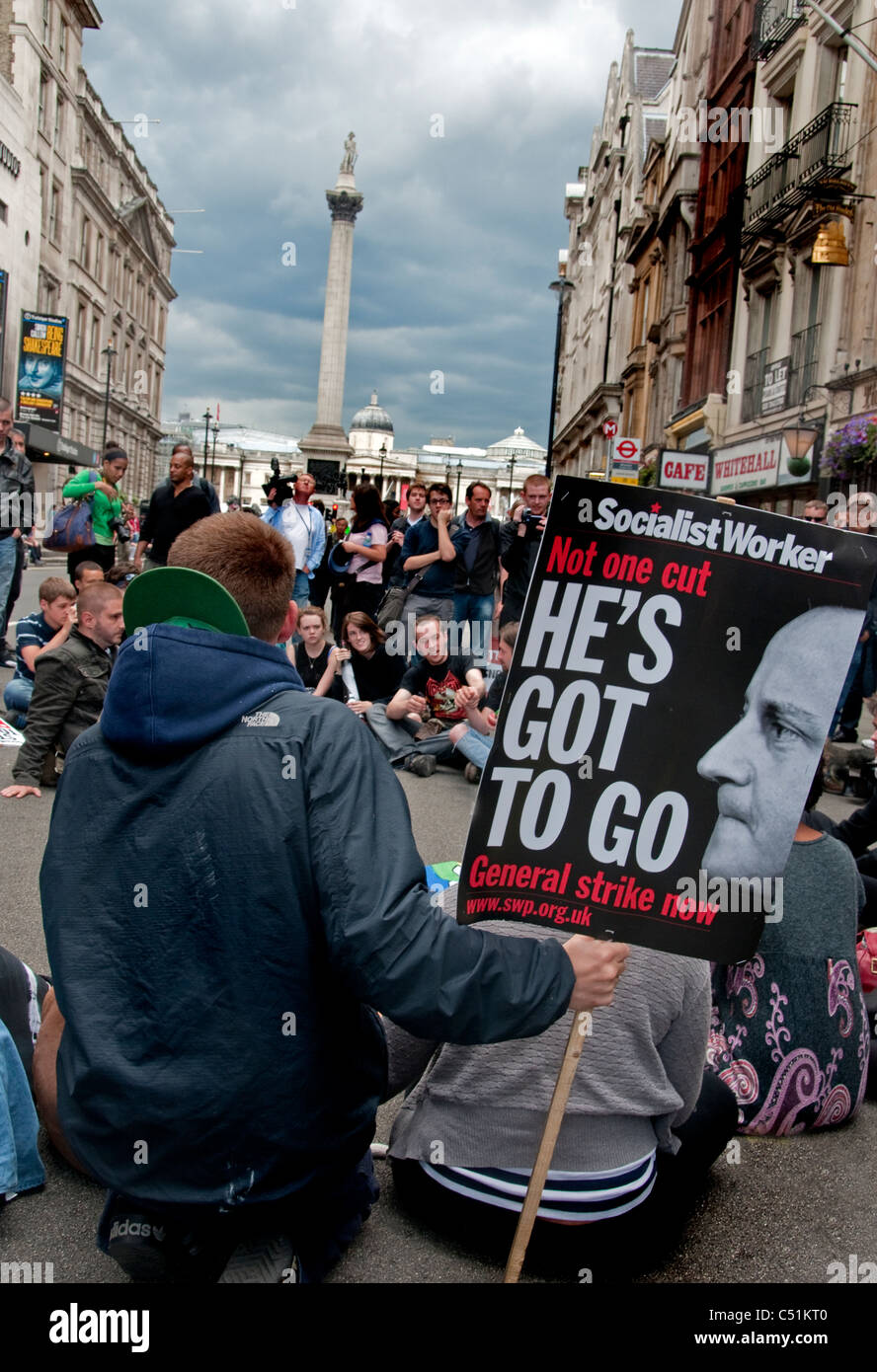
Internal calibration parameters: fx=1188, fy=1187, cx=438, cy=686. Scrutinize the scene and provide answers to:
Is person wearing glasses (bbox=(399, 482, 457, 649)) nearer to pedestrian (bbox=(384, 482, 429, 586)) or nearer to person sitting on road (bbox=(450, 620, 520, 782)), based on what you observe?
pedestrian (bbox=(384, 482, 429, 586))

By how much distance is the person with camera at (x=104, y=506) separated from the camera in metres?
11.8

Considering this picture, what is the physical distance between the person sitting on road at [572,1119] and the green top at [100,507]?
10.0 meters

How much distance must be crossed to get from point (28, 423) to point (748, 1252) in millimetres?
40122

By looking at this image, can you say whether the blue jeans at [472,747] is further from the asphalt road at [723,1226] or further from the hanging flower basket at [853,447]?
the hanging flower basket at [853,447]

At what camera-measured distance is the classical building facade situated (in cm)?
3972

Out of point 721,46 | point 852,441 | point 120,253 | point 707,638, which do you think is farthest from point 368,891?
point 120,253

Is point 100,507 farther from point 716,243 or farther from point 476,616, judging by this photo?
point 716,243

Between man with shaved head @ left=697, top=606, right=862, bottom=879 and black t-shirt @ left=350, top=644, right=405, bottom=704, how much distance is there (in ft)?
24.0

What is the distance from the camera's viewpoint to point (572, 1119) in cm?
255

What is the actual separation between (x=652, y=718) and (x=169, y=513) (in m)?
8.97

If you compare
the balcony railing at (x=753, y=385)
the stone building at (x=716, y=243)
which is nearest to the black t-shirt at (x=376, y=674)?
Answer: the balcony railing at (x=753, y=385)

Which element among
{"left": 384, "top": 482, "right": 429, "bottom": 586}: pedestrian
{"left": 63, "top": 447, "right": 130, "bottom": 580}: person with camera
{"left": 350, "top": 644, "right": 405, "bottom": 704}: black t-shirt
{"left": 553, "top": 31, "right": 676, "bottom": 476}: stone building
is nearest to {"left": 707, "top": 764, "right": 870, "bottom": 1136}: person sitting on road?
{"left": 350, "top": 644, "right": 405, "bottom": 704}: black t-shirt

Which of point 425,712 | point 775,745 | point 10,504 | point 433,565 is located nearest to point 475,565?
point 433,565

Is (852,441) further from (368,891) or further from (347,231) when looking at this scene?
(347,231)
